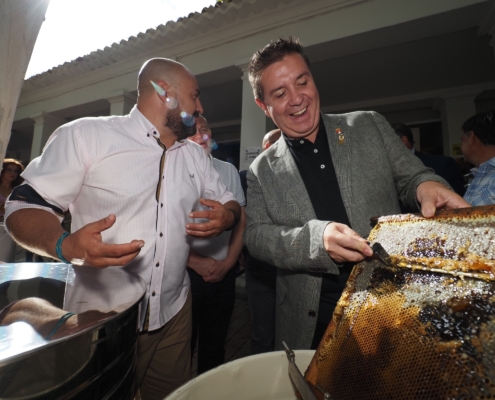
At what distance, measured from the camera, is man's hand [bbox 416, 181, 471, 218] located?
1.14 meters

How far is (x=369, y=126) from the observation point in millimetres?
1752

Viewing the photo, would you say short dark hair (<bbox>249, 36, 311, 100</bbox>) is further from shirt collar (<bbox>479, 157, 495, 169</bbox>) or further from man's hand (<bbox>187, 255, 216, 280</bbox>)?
shirt collar (<bbox>479, 157, 495, 169</bbox>)

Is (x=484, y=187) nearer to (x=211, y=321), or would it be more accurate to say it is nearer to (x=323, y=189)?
(x=323, y=189)

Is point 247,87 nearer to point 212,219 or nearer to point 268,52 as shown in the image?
point 268,52

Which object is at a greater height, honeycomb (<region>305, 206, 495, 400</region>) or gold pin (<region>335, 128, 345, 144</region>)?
gold pin (<region>335, 128, 345, 144</region>)

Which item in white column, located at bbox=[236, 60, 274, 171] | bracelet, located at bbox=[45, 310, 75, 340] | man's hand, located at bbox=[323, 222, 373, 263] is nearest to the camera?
bracelet, located at bbox=[45, 310, 75, 340]

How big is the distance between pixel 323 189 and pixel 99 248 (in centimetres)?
131

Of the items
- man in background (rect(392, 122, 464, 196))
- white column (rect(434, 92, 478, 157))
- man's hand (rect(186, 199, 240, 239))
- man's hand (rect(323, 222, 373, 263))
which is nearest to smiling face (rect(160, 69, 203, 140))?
man's hand (rect(186, 199, 240, 239))

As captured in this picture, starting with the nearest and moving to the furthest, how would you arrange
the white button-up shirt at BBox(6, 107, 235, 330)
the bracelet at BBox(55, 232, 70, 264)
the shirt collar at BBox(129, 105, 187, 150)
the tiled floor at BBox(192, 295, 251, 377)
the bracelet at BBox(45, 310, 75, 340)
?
the bracelet at BBox(45, 310, 75, 340)
the bracelet at BBox(55, 232, 70, 264)
the white button-up shirt at BBox(6, 107, 235, 330)
the shirt collar at BBox(129, 105, 187, 150)
the tiled floor at BBox(192, 295, 251, 377)

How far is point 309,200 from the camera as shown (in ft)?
5.50

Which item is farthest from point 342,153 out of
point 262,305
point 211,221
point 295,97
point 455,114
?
point 455,114

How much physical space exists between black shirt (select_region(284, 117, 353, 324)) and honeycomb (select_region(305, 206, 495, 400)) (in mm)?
590

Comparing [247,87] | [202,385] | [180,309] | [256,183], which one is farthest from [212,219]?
[247,87]

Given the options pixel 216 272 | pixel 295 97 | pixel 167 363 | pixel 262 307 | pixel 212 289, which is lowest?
pixel 167 363
